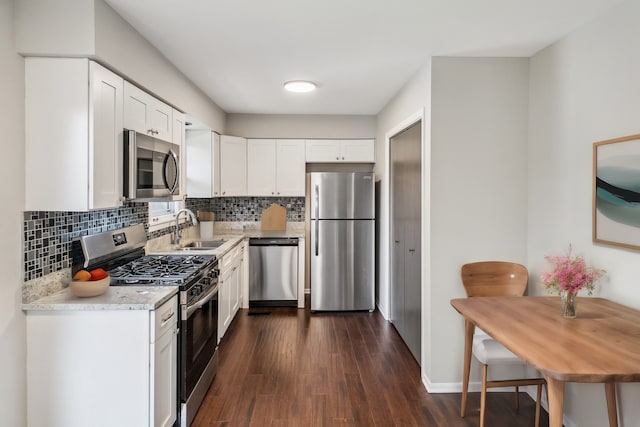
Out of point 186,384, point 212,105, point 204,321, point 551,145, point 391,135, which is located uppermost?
point 212,105

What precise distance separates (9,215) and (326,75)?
262cm

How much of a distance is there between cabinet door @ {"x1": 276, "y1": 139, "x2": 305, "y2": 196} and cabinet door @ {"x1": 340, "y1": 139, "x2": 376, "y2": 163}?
23.1 inches

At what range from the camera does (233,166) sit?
204 inches

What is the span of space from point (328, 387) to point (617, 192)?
2.30 meters

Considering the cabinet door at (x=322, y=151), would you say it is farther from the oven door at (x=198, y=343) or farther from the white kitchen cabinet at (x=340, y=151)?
the oven door at (x=198, y=343)

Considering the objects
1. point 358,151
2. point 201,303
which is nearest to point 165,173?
point 201,303

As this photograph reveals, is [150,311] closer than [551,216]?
Yes

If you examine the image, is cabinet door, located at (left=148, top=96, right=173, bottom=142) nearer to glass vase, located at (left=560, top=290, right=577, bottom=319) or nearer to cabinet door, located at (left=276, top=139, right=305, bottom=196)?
cabinet door, located at (left=276, top=139, right=305, bottom=196)

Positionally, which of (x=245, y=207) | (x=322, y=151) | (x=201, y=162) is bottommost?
(x=245, y=207)

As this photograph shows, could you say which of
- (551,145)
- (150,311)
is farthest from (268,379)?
(551,145)

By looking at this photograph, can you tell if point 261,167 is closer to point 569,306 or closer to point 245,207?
point 245,207

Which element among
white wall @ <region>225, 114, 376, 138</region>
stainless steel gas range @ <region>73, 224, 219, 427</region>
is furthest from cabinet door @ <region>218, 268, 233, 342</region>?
white wall @ <region>225, 114, 376, 138</region>

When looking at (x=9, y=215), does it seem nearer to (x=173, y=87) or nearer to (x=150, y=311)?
(x=150, y=311)

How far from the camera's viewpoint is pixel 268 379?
3.13 m
